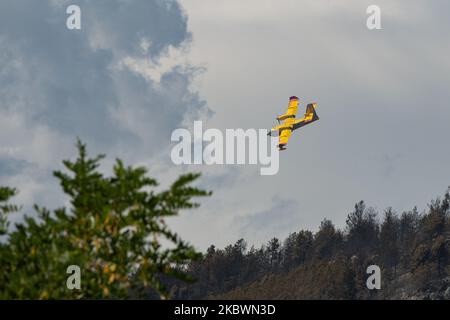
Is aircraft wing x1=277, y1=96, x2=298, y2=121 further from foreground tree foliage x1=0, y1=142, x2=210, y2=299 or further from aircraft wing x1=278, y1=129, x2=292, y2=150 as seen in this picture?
foreground tree foliage x1=0, y1=142, x2=210, y2=299

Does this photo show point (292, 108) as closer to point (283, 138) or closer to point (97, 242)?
point (283, 138)

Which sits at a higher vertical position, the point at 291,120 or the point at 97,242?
the point at 291,120

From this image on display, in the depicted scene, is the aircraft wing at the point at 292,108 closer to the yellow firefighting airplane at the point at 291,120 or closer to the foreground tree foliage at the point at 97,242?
the yellow firefighting airplane at the point at 291,120

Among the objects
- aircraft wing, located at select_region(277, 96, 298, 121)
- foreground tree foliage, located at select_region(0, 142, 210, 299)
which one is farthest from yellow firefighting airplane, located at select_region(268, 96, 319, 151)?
foreground tree foliage, located at select_region(0, 142, 210, 299)

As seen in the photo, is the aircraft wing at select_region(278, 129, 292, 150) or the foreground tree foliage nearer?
the foreground tree foliage

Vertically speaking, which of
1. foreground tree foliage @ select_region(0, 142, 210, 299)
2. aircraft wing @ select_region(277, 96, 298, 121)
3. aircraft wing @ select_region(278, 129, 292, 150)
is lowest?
foreground tree foliage @ select_region(0, 142, 210, 299)

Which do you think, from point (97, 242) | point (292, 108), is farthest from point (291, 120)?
point (97, 242)

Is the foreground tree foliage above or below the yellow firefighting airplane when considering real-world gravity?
below

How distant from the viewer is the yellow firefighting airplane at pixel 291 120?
140 m

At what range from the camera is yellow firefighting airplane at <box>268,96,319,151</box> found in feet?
461

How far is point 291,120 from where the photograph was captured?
5837 inches
